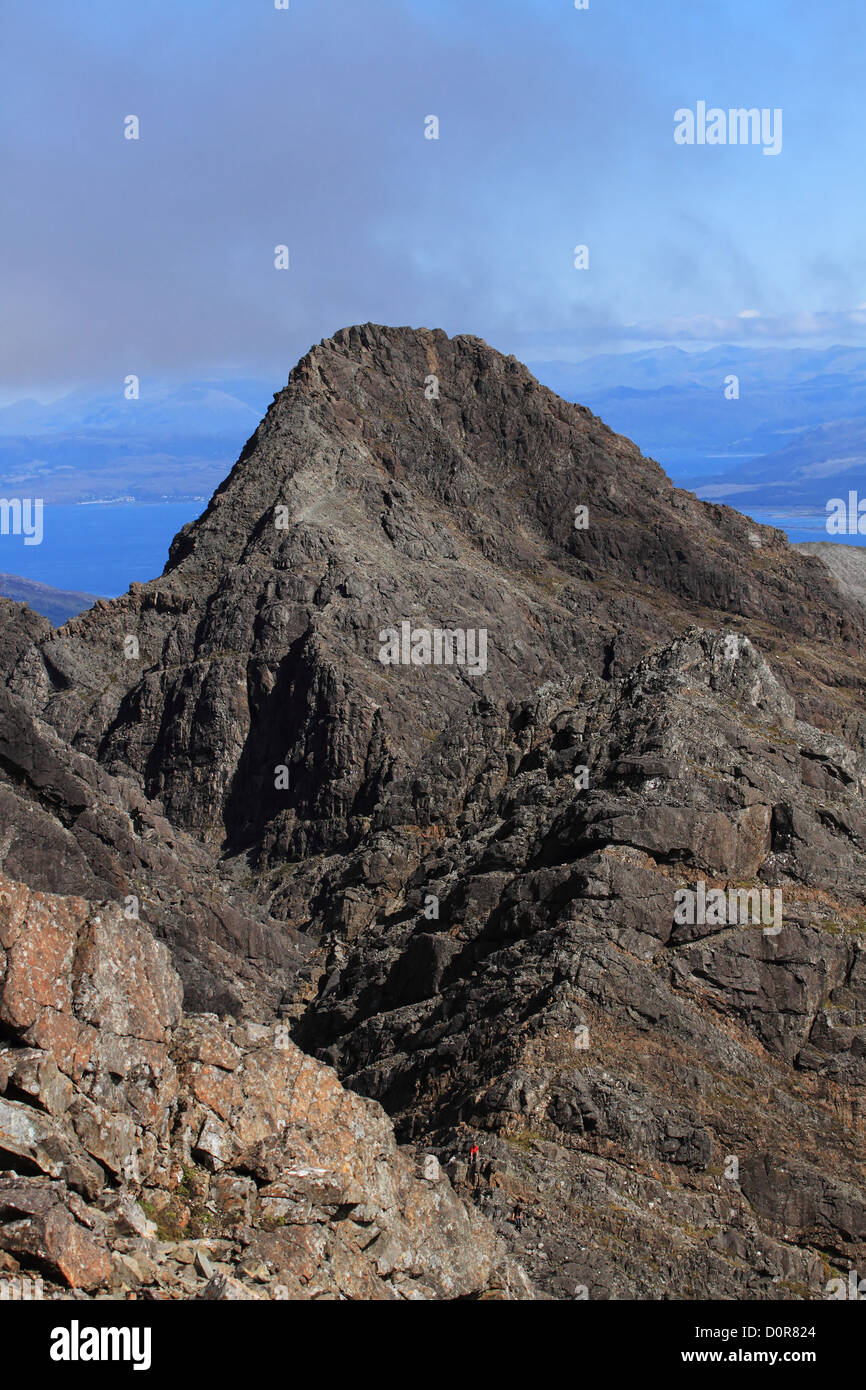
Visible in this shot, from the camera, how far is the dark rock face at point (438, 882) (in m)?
27.1

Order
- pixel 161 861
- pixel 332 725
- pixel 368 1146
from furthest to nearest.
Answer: pixel 332 725
pixel 161 861
pixel 368 1146

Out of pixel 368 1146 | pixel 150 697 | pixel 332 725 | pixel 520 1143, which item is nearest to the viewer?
pixel 368 1146

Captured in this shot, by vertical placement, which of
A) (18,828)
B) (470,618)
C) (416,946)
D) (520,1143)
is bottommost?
(520,1143)

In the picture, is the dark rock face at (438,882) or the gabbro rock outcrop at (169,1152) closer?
the gabbro rock outcrop at (169,1152)

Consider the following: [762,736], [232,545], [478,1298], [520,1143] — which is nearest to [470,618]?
[232,545]

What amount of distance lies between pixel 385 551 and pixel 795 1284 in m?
94.9

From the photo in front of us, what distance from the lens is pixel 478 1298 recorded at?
99.8 ft

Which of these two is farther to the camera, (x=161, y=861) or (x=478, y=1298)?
(x=161, y=861)

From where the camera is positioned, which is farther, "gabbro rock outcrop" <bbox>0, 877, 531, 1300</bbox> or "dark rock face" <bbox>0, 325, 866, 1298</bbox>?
"dark rock face" <bbox>0, 325, 866, 1298</bbox>

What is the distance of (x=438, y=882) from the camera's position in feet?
234

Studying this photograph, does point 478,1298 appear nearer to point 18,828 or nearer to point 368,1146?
point 368,1146

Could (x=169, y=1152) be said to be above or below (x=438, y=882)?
below

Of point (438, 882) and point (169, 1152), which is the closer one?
point (169, 1152)

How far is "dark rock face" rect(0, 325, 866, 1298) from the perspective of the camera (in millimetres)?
27062
